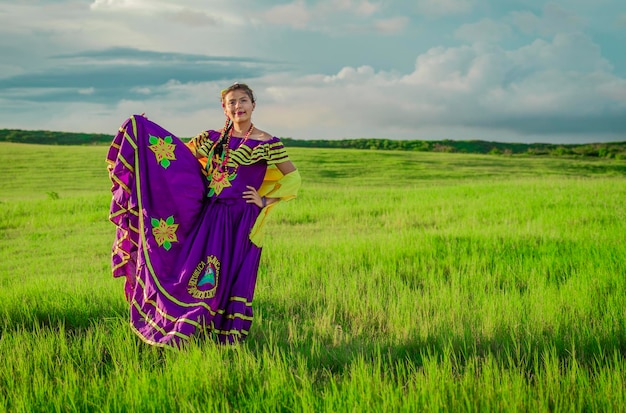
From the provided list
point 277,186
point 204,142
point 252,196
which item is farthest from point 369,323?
point 204,142

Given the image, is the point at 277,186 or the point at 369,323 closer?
the point at 277,186

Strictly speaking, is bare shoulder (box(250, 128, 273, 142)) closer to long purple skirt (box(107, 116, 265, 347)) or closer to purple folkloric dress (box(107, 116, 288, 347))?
purple folkloric dress (box(107, 116, 288, 347))

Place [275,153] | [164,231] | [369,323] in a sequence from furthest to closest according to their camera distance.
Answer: [369,323]
[275,153]
[164,231]

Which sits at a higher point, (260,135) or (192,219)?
(260,135)

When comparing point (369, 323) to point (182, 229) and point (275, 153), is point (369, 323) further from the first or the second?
point (182, 229)

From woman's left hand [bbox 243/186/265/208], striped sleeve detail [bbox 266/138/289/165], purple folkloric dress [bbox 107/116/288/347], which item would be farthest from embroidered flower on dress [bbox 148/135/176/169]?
striped sleeve detail [bbox 266/138/289/165]

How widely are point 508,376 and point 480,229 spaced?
683 cm

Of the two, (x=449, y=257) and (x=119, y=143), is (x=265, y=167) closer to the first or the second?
(x=119, y=143)

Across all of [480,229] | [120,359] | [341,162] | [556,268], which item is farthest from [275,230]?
[341,162]

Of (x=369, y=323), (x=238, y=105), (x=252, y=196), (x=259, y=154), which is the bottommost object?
(x=369, y=323)

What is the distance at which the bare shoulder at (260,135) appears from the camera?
525 centimetres

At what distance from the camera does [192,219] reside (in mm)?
5109

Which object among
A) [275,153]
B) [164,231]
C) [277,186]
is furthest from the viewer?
[277,186]

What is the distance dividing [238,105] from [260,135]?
1.13 ft
